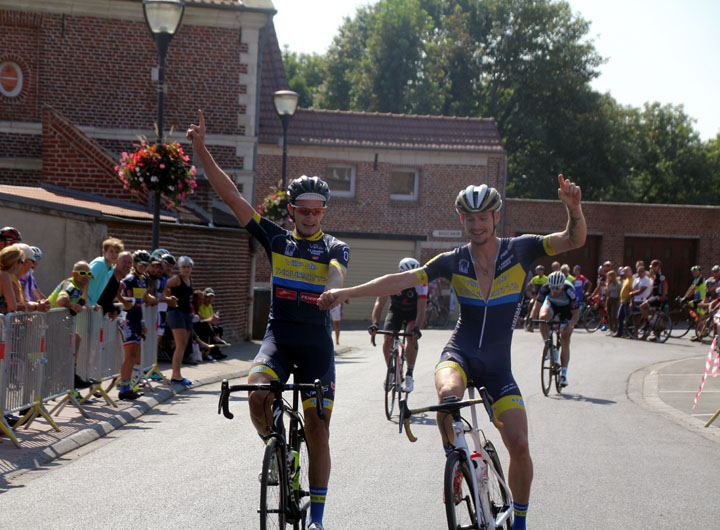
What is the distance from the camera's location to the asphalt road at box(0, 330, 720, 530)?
21.4 ft

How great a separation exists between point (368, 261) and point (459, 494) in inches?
1265

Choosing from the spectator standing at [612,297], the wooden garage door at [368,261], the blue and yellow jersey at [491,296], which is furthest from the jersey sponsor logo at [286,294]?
the wooden garage door at [368,261]

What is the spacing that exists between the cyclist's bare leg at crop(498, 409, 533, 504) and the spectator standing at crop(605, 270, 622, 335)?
81.9 ft

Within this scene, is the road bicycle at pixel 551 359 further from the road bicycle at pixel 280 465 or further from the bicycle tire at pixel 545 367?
the road bicycle at pixel 280 465

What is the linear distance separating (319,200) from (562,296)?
9.56 meters

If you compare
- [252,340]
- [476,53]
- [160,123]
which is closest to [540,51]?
[476,53]

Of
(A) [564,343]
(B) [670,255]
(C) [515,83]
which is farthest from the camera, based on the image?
(C) [515,83]

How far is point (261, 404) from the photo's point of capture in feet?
17.1

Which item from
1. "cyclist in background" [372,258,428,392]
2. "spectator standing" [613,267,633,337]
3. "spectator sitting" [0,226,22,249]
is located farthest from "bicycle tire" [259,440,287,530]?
"spectator standing" [613,267,633,337]

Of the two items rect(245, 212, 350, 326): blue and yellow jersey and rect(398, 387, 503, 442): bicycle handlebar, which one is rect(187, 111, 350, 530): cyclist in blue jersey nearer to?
rect(245, 212, 350, 326): blue and yellow jersey

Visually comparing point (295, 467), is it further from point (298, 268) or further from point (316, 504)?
point (298, 268)

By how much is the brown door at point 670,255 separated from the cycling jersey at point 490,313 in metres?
36.1

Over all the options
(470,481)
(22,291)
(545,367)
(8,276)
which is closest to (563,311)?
(545,367)

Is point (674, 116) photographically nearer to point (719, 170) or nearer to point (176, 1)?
point (719, 170)
